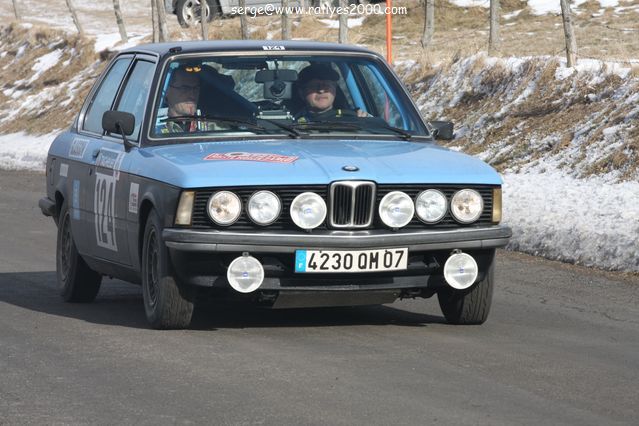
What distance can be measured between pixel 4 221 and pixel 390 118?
26.6 ft

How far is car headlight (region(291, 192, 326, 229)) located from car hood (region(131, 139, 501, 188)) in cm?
8

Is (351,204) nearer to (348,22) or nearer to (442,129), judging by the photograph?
(442,129)

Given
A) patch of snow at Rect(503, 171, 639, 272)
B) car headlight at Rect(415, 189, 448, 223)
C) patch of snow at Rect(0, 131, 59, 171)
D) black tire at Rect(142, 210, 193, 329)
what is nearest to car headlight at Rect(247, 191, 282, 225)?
black tire at Rect(142, 210, 193, 329)

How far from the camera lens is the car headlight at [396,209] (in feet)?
26.0

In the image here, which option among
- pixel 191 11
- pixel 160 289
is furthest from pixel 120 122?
pixel 191 11

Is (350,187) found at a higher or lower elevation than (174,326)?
higher

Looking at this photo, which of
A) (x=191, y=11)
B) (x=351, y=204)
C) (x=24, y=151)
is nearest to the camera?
(x=351, y=204)

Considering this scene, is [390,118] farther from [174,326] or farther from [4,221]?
[4,221]

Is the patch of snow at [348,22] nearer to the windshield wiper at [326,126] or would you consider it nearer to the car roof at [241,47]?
the car roof at [241,47]

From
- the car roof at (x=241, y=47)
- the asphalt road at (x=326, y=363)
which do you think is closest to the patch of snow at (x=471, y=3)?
the asphalt road at (x=326, y=363)

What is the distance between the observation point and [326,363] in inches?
284

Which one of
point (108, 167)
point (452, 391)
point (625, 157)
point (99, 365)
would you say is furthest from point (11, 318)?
point (625, 157)

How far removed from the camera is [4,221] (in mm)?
16453

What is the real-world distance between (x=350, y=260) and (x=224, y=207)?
0.69 meters
